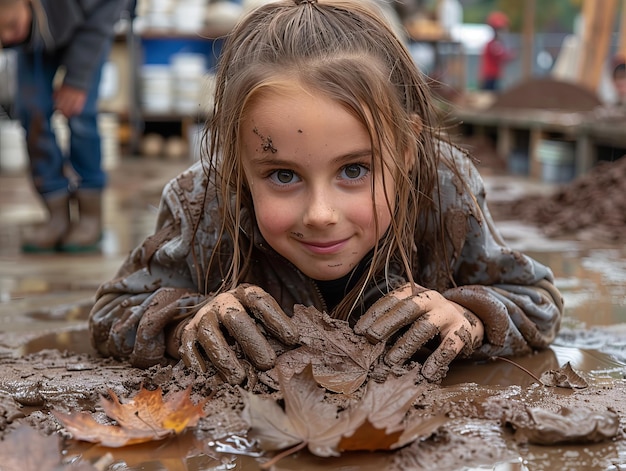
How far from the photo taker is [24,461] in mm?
1399

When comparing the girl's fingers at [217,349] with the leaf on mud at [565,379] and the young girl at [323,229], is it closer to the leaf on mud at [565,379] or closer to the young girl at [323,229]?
the young girl at [323,229]

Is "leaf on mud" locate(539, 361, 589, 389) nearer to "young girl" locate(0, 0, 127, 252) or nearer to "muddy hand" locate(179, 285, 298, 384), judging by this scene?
"muddy hand" locate(179, 285, 298, 384)

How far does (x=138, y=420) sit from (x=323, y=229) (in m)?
0.55

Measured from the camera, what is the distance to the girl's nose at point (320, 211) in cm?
177

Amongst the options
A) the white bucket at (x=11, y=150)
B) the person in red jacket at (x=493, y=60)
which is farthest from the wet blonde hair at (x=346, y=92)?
the person in red jacket at (x=493, y=60)

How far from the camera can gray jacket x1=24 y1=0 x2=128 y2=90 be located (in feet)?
14.1

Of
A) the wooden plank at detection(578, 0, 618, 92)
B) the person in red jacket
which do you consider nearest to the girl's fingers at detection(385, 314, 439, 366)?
the wooden plank at detection(578, 0, 618, 92)

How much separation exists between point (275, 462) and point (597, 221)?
3542mm

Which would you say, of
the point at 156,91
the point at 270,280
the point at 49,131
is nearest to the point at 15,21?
the point at 49,131

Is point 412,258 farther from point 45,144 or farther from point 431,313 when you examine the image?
point 45,144

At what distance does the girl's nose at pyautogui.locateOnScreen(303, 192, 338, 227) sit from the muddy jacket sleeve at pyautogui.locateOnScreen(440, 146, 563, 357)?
424 mm

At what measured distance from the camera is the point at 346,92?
5.90ft

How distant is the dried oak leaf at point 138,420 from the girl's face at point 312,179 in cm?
43

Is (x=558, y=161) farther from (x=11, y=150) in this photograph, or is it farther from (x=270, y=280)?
(x=270, y=280)
